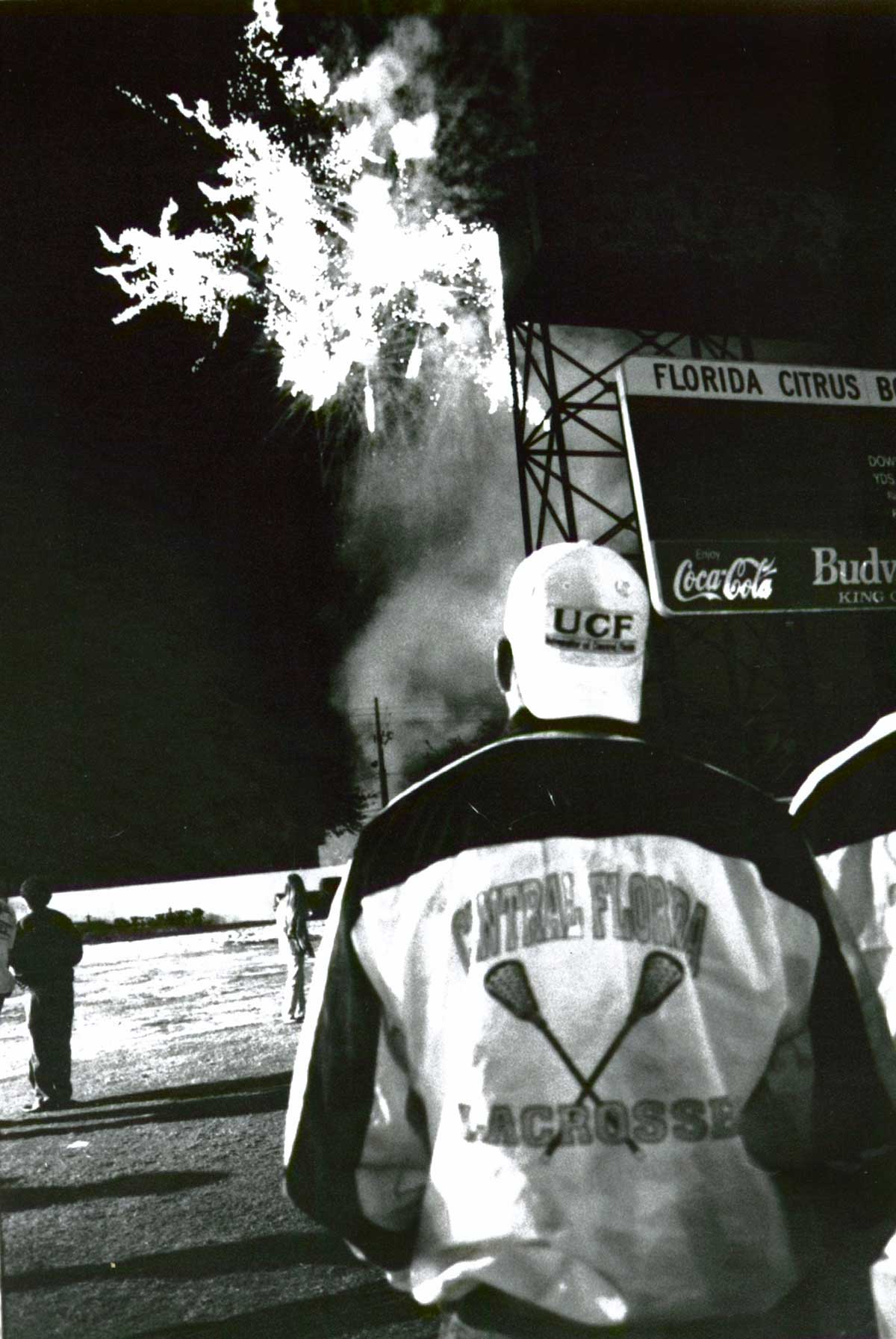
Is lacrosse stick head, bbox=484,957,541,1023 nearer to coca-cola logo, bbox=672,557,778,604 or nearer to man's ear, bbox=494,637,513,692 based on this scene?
man's ear, bbox=494,637,513,692

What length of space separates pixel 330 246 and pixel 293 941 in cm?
166

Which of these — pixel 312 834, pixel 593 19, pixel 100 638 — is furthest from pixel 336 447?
pixel 593 19

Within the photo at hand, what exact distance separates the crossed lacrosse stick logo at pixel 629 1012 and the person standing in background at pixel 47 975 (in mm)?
1487

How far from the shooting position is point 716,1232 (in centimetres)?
137

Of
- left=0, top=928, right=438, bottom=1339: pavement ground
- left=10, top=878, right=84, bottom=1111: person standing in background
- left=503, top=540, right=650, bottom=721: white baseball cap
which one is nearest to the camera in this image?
left=503, top=540, right=650, bottom=721: white baseball cap

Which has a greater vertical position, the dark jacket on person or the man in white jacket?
the dark jacket on person

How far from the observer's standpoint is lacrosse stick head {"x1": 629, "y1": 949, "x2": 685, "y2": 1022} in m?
1.37

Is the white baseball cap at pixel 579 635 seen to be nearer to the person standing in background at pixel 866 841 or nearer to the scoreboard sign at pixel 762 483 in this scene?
the person standing in background at pixel 866 841

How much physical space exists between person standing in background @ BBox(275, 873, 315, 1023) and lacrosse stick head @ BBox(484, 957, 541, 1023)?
122 centimetres

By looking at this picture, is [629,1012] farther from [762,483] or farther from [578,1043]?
[762,483]

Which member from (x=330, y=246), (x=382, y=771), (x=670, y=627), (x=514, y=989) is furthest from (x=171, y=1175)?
(x=330, y=246)

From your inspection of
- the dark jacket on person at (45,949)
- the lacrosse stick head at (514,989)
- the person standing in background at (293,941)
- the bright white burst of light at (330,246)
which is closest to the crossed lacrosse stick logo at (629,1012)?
the lacrosse stick head at (514,989)

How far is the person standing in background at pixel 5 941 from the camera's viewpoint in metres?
2.50

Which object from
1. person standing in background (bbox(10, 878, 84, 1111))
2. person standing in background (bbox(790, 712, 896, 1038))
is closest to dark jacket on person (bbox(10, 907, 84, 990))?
person standing in background (bbox(10, 878, 84, 1111))
